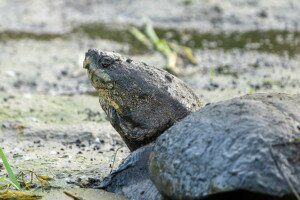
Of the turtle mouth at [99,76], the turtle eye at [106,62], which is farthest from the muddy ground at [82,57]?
the turtle eye at [106,62]

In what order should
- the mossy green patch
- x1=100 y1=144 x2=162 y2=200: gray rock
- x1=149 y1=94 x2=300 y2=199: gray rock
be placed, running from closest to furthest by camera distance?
1. x1=149 y1=94 x2=300 y2=199: gray rock
2. x1=100 y1=144 x2=162 y2=200: gray rock
3. the mossy green patch

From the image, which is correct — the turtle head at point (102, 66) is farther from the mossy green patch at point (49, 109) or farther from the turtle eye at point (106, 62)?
the mossy green patch at point (49, 109)

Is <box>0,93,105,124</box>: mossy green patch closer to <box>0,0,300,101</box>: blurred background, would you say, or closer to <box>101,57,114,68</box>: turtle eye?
<box>0,0,300,101</box>: blurred background

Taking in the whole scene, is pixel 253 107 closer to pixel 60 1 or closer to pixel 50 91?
pixel 50 91

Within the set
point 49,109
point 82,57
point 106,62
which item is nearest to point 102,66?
point 106,62

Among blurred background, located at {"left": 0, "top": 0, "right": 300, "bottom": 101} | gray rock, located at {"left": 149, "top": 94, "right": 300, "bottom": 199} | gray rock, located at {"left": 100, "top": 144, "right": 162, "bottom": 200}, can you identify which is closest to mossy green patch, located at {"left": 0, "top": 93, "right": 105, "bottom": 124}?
blurred background, located at {"left": 0, "top": 0, "right": 300, "bottom": 101}
